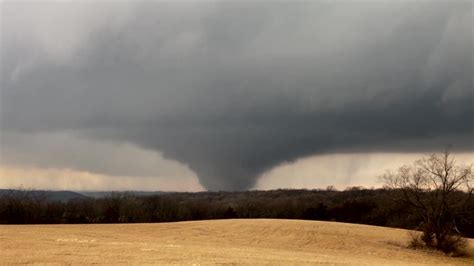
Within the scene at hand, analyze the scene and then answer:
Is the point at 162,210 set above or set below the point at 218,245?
above

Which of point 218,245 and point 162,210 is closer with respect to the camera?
point 218,245

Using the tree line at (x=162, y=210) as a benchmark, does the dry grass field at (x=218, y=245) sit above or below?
below

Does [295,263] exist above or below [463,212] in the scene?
below

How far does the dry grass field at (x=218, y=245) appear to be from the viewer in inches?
1167

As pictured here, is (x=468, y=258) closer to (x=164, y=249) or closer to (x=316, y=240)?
(x=316, y=240)

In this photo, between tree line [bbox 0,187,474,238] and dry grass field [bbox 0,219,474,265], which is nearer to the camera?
dry grass field [bbox 0,219,474,265]

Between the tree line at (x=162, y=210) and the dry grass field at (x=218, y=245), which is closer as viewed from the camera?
the dry grass field at (x=218, y=245)

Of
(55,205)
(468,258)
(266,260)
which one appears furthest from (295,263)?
(55,205)

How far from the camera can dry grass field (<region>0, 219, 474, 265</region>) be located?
29641 mm

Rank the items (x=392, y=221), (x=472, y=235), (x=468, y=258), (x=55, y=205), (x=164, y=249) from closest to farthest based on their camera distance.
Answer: (x=164, y=249) → (x=468, y=258) → (x=472, y=235) → (x=392, y=221) → (x=55, y=205)

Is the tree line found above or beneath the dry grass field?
above

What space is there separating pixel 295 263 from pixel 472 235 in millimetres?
59970

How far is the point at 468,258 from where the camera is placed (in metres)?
49.3

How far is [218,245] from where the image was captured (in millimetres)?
43781
